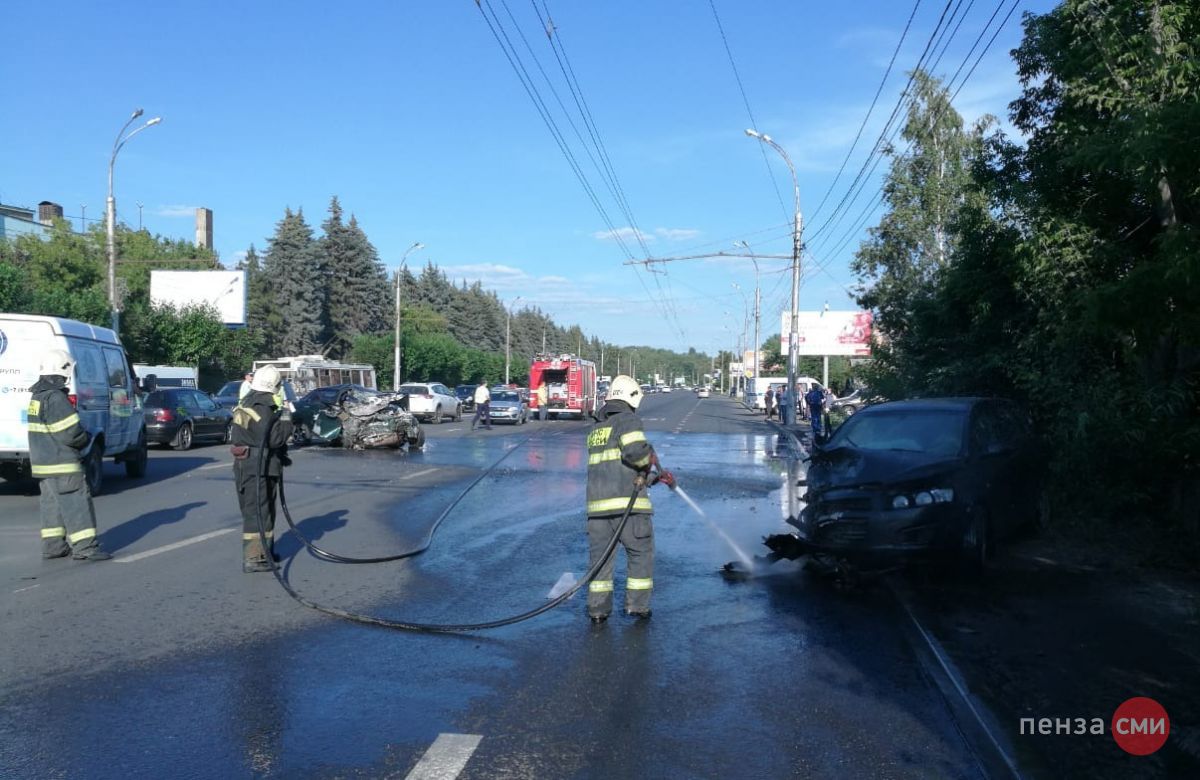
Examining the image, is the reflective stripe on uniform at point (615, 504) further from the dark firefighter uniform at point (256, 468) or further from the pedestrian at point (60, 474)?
the pedestrian at point (60, 474)

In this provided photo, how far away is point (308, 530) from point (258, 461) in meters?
2.88

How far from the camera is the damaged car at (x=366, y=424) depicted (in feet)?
80.3

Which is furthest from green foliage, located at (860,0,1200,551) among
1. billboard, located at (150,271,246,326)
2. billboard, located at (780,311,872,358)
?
billboard, located at (780,311,872,358)

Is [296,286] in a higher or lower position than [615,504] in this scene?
higher

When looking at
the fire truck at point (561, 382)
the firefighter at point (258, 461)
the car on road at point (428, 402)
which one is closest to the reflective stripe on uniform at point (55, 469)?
the firefighter at point (258, 461)

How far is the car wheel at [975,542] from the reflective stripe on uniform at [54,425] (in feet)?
26.5

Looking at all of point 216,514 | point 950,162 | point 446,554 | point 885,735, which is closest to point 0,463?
point 216,514

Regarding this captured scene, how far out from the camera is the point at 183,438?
23.4m

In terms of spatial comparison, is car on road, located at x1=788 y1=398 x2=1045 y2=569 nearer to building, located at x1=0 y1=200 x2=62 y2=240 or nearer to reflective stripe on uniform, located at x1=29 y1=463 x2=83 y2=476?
reflective stripe on uniform, located at x1=29 y1=463 x2=83 y2=476

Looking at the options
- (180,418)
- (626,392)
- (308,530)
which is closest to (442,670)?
(626,392)

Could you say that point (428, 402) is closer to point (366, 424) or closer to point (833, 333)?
point (366, 424)

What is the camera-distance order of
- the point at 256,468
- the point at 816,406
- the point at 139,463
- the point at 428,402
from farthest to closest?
the point at 428,402 → the point at 816,406 → the point at 139,463 → the point at 256,468

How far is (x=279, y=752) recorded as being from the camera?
4730mm

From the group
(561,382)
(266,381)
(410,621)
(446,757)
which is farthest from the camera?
(561,382)
